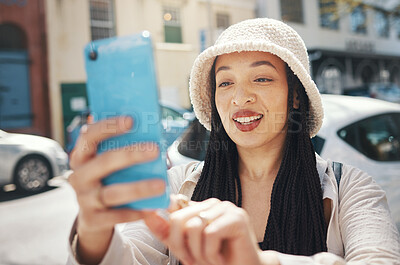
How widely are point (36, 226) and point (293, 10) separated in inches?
601

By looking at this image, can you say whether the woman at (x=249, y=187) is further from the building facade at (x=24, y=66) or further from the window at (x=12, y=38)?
the window at (x=12, y=38)

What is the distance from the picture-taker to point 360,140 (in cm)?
260

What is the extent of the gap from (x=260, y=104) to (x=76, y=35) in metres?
11.2

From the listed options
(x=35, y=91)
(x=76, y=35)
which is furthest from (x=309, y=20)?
(x=35, y=91)

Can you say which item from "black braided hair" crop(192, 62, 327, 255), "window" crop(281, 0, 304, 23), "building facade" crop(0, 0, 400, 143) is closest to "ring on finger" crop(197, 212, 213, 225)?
"black braided hair" crop(192, 62, 327, 255)

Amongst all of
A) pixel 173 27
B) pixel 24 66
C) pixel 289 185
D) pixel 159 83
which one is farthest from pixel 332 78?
pixel 289 185

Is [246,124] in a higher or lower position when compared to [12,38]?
lower

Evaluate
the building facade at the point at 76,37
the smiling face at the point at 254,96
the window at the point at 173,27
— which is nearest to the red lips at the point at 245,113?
the smiling face at the point at 254,96

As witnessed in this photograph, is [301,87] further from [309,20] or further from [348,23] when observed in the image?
[348,23]

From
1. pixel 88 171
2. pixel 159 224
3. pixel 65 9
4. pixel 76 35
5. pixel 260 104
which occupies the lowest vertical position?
pixel 159 224

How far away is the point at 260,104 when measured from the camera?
1.35 meters

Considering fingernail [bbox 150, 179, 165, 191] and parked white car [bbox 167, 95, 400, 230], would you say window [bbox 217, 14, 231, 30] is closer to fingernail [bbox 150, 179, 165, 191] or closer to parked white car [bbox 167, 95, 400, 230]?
parked white car [bbox 167, 95, 400, 230]

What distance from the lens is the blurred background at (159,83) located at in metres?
2.77

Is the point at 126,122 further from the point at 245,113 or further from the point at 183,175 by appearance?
the point at 183,175
